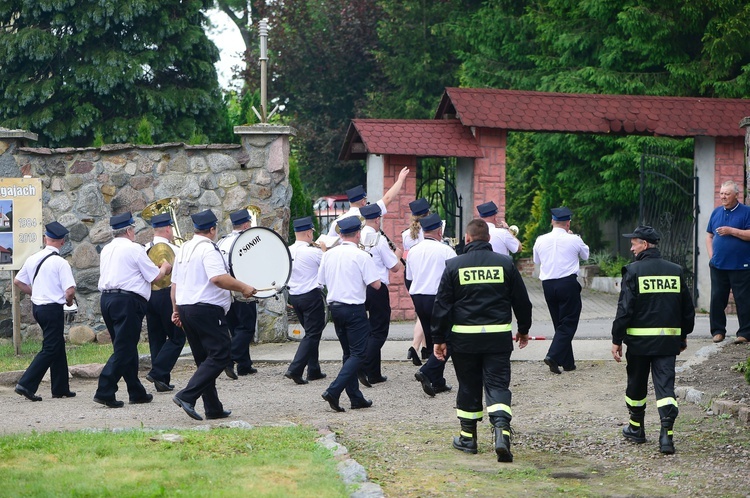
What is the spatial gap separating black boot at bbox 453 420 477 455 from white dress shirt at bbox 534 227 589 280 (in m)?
4.07

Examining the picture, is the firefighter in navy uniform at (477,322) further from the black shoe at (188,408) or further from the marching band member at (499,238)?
the marching band member at (499,238)

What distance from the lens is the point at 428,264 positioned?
11805 millimetres

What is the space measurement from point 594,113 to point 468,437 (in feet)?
29.6

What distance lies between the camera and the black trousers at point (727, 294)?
13.3 m

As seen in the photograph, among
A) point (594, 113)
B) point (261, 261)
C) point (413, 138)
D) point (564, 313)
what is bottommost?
point (564, 313)

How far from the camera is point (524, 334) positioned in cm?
917

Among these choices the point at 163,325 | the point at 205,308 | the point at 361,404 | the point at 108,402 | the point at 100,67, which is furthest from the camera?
the point at 100,67

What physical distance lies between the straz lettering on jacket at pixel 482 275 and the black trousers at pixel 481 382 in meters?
0.55

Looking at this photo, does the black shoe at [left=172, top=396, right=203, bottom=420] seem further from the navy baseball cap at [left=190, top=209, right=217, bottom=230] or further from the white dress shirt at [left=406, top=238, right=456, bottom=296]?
the white dress shirt at [left=406, top=238, right=456, bottom=296]

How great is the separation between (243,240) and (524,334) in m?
3.20

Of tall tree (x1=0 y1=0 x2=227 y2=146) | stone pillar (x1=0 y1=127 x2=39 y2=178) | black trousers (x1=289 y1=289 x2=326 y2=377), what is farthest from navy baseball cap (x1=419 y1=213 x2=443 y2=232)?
tall tree (x1=0 y1=0 x2=227 y2=146)

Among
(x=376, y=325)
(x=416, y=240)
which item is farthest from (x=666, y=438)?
(x=416, y=240)

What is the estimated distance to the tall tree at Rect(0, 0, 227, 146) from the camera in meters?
26.1

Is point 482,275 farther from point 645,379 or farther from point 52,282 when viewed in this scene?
point 52,282
